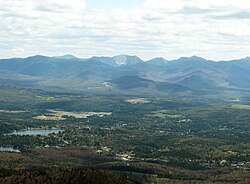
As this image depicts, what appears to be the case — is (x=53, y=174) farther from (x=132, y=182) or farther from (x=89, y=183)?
(x=132, y=182)

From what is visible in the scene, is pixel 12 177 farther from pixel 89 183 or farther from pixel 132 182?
pixel 132 182

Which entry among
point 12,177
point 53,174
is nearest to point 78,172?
point 53,174

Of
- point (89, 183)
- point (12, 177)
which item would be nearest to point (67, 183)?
point (89, 183)

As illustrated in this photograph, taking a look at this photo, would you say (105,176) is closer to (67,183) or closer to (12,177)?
(67,183)

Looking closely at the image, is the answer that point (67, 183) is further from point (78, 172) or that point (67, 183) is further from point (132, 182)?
point (132, 182)

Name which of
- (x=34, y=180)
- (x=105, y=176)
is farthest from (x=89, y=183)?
(x=34, y=180)

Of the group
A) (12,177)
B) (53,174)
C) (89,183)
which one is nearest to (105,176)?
(89,183)
